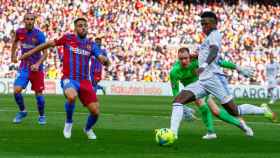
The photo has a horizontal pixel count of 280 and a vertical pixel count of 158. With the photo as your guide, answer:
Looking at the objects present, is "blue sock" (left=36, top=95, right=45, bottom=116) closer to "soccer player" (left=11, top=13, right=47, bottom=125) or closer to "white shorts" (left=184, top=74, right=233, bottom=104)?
"soccer player" (left=11, top=13, right=47, bottom=125)

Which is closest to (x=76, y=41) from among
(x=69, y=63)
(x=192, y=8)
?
(x=69, y=63)

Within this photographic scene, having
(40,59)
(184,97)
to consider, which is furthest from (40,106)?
(184,97)

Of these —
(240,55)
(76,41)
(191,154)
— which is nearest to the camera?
(191,154)

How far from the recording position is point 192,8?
60.6 m

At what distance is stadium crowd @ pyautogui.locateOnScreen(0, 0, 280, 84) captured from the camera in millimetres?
53406

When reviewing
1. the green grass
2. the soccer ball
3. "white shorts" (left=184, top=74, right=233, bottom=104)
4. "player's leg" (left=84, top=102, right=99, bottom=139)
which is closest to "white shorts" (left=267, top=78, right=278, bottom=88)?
the green grass

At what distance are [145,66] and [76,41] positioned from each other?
37800mm

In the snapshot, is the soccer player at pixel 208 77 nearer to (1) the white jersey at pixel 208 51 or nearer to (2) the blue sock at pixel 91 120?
(1) the white jersey at pixel 208 51

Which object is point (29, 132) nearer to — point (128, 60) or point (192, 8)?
point (128, 60)

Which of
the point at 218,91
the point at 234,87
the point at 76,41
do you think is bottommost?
the point at 234,87

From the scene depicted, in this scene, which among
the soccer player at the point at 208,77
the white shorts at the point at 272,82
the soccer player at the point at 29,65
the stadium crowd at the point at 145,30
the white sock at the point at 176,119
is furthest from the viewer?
the stadium crowd at the point at 145,30

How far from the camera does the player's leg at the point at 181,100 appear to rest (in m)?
15.3

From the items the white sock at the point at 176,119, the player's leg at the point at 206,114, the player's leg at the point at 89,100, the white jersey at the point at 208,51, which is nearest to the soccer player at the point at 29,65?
the player's leg at the point at 89,100

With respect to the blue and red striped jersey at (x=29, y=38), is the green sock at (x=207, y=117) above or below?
below
